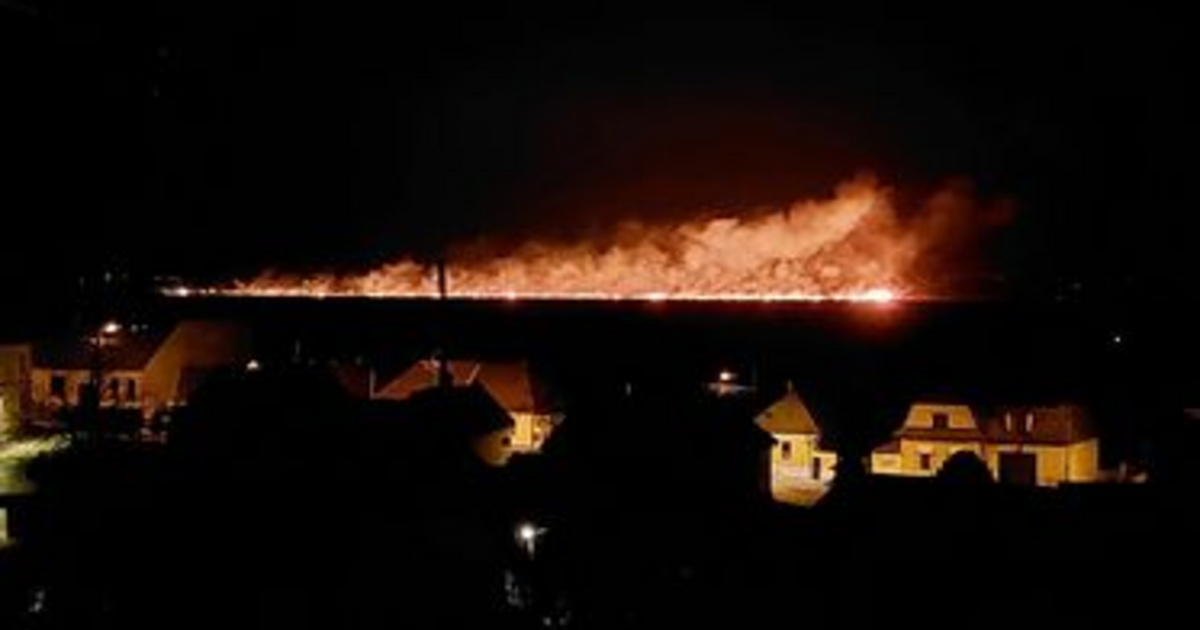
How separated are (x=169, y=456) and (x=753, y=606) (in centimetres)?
625

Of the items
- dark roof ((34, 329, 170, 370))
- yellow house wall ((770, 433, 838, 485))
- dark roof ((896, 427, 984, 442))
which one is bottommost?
yellow house wall ((770, 433, 838, 485))

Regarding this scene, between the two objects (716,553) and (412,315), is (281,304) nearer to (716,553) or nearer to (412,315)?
(412,315)

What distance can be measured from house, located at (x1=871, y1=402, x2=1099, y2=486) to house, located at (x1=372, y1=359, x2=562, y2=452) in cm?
512

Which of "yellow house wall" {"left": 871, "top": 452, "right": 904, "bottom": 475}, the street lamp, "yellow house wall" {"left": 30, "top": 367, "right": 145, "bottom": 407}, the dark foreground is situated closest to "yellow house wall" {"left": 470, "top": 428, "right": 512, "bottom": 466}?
the dark foreground

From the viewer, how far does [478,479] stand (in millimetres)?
11789

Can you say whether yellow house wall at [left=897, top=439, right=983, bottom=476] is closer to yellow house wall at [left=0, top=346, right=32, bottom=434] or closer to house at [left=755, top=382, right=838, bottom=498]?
house at [left=755, top=382, right=838, bottom=498]

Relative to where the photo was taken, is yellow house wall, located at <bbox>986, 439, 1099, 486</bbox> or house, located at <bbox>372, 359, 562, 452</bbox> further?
house, located at <bbox>372, 359, 562, 452</bbox>

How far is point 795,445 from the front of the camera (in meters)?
18.0

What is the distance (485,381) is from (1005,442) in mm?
8382

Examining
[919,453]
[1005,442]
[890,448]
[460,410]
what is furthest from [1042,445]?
[460,410]

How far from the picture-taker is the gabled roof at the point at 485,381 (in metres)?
19.9

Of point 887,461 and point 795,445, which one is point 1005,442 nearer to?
point 887,461

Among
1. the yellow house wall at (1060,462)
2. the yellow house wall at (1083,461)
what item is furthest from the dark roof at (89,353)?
the yellow house wall at (1083,461)

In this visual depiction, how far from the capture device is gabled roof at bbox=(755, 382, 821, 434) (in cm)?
1792
